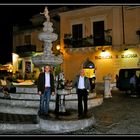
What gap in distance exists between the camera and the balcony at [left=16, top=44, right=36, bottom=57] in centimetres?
3746

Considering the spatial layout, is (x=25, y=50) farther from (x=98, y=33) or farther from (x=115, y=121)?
(x=115, y=121)

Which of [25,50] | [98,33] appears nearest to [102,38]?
[98,33]

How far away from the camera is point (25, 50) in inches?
1505

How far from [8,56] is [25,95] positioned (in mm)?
27363

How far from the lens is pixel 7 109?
1138 centimetres

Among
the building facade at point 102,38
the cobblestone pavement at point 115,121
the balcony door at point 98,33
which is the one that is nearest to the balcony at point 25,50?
the building facade at point 102,38

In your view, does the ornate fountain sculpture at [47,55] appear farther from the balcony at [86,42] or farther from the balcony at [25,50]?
the balcony at [25,50]

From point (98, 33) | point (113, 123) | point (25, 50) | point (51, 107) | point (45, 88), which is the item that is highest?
point (98, 33)

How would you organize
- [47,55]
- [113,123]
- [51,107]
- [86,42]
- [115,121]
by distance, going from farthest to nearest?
[86,42], [47,55], [51,107], [115,121], [113,123]

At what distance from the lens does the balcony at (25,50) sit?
123ft

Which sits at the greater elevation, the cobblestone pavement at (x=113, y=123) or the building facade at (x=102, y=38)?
the building facade at (x=102, y=38)

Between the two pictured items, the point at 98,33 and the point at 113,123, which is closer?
the point at 113,123

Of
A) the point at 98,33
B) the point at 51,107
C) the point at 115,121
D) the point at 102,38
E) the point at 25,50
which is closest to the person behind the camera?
the point at 115,121

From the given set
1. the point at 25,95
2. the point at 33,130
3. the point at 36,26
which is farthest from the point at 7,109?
the point at 36,26
